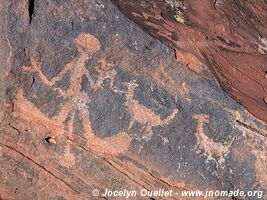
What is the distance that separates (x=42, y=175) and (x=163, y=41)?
1677mm

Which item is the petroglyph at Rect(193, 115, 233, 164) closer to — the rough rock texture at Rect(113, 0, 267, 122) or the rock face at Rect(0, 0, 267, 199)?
the rock face at Rect(0, 0, 267, 199)

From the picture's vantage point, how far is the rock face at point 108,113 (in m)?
3.79

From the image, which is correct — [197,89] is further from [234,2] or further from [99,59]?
[234,2]

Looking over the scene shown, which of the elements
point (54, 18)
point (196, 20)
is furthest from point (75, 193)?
point (196, 20)

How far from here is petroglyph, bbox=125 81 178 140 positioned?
3873 mm

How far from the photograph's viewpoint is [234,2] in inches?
225

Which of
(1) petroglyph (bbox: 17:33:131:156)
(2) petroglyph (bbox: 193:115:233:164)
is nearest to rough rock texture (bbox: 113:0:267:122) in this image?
(2) petroglyph (bbox: 193:115:233:164)

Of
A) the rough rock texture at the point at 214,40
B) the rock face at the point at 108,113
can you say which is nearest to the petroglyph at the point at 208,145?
the rock face at the point at 108,113

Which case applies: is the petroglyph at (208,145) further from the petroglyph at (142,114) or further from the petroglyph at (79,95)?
the petroglyph at (79,95)

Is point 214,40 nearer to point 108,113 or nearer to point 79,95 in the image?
point 108,113

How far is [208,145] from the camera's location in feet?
13.1
